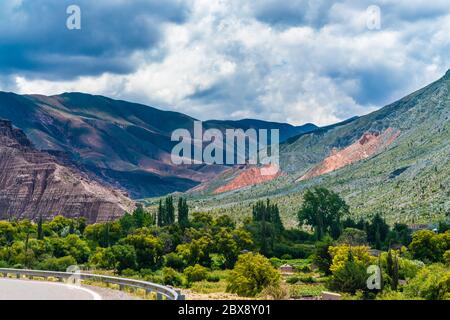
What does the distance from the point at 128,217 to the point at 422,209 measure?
65.0 meters

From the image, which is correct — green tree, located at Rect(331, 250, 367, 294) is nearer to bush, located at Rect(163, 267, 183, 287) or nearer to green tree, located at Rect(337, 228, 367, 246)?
bush, located at Rect(163, 267, 183, 287)

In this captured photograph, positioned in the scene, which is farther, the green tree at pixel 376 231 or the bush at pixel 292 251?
the green tree at pixel 376 231

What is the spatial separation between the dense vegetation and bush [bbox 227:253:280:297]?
0.24ft

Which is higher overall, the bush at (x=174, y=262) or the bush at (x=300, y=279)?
the bush at (x=174, y=262)

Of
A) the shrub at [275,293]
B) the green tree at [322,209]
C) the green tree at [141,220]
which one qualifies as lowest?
the shrub at [275,293]

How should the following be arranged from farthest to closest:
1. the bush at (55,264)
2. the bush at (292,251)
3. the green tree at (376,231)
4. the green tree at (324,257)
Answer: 1. the green tree at (376,231)
2. the bush at (292,251)
3. the green tree at (324,257)
4. the bush at (55,264)

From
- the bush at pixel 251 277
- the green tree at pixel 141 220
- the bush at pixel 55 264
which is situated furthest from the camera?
the green tree at pixel 141 220

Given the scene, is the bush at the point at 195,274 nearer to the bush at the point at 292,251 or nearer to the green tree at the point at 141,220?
the bush at the point at 292,251

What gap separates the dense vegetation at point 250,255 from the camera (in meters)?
50.4

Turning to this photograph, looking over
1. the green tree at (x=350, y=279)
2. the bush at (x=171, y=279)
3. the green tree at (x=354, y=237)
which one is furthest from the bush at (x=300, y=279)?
the green tree at (x=354, y=237)

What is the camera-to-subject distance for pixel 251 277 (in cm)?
4956

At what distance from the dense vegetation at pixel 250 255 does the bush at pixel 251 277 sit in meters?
0.07

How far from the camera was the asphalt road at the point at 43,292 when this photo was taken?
1081 inches

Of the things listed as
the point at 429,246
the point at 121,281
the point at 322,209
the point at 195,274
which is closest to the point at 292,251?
the point at 429,246
